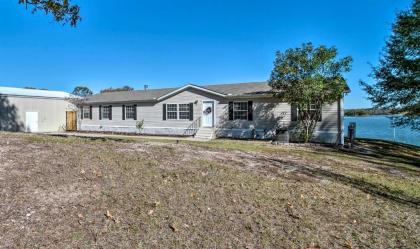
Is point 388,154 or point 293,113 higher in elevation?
point 293,113

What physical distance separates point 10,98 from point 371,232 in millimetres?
26351

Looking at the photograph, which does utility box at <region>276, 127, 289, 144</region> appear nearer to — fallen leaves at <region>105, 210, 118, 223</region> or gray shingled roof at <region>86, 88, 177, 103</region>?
gray shingled roof at <region>86, 88, 177, 103</region>

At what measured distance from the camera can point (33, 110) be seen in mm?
25250

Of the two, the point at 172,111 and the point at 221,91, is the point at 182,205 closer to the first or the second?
the point at 221,91

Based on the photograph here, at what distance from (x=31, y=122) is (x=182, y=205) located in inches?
976

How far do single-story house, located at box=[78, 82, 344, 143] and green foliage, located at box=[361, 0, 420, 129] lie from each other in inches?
127

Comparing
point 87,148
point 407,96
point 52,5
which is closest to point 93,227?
point 87,148

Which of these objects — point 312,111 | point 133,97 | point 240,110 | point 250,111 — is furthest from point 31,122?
point 312,111

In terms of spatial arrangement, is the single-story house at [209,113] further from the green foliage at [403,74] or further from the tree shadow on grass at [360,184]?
the tree shadow on grass at [360,184]

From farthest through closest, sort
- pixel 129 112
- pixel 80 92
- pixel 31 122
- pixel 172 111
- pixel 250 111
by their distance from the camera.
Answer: pixel 80 92, pixel 31 122, pixel 129 112, pixel 172 111, pixel 250 111

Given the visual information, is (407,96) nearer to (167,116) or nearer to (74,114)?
(167,116)

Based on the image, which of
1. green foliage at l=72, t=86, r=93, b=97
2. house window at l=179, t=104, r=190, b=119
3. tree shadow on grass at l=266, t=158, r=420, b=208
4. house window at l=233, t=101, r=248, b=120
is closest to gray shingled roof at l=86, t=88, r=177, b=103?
house window at l=179, t=104, r=190, b=119

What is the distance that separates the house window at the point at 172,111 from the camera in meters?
22.5

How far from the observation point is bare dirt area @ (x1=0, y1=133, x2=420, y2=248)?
3.72m
